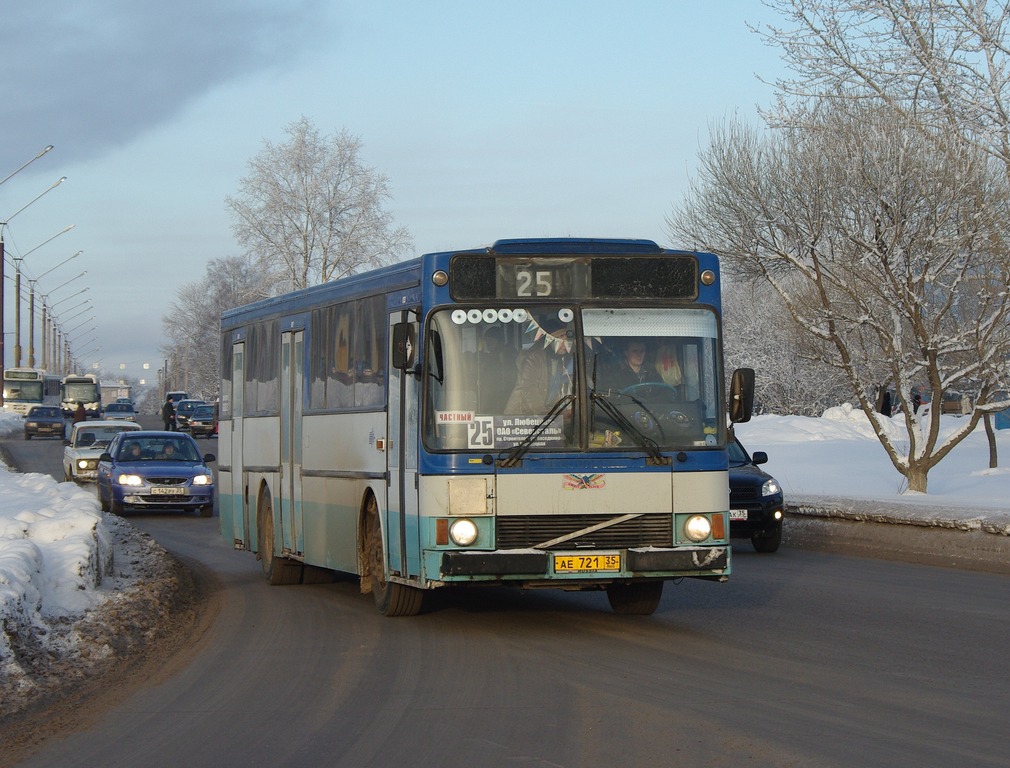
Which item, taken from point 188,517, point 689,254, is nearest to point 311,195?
point 188,517

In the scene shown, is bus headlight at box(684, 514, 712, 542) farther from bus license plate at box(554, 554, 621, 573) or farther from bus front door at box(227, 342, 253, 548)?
bus front door at box(227, 342, 253, 548)

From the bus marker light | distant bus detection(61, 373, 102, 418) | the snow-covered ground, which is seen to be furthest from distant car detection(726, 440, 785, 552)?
distant bus detection(61, 373, 102, 418)

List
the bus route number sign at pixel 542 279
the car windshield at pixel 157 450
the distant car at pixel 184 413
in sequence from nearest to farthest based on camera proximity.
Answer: the bus route number sign at pixel 542 279 → the car windshield at pixel 157 450 → the distant car at pixel 184 413

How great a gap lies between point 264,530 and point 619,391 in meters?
6.36

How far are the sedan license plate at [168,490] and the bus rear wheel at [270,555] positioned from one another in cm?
1078

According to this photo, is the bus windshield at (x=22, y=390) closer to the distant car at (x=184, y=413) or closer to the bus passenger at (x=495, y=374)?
the distant car at (x=184, y=413)

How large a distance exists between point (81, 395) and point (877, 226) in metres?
67.8

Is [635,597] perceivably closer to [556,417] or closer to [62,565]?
[556,417]

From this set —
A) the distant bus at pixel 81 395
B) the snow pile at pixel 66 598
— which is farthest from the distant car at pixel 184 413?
the snow pile at pixel 66 598

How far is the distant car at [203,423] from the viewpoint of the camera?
69625mm

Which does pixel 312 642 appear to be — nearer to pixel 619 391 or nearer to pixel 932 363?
pixel 619 391

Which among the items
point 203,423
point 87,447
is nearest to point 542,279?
point 87,447

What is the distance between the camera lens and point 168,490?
26.7m

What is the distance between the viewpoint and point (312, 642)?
11.4 meters
